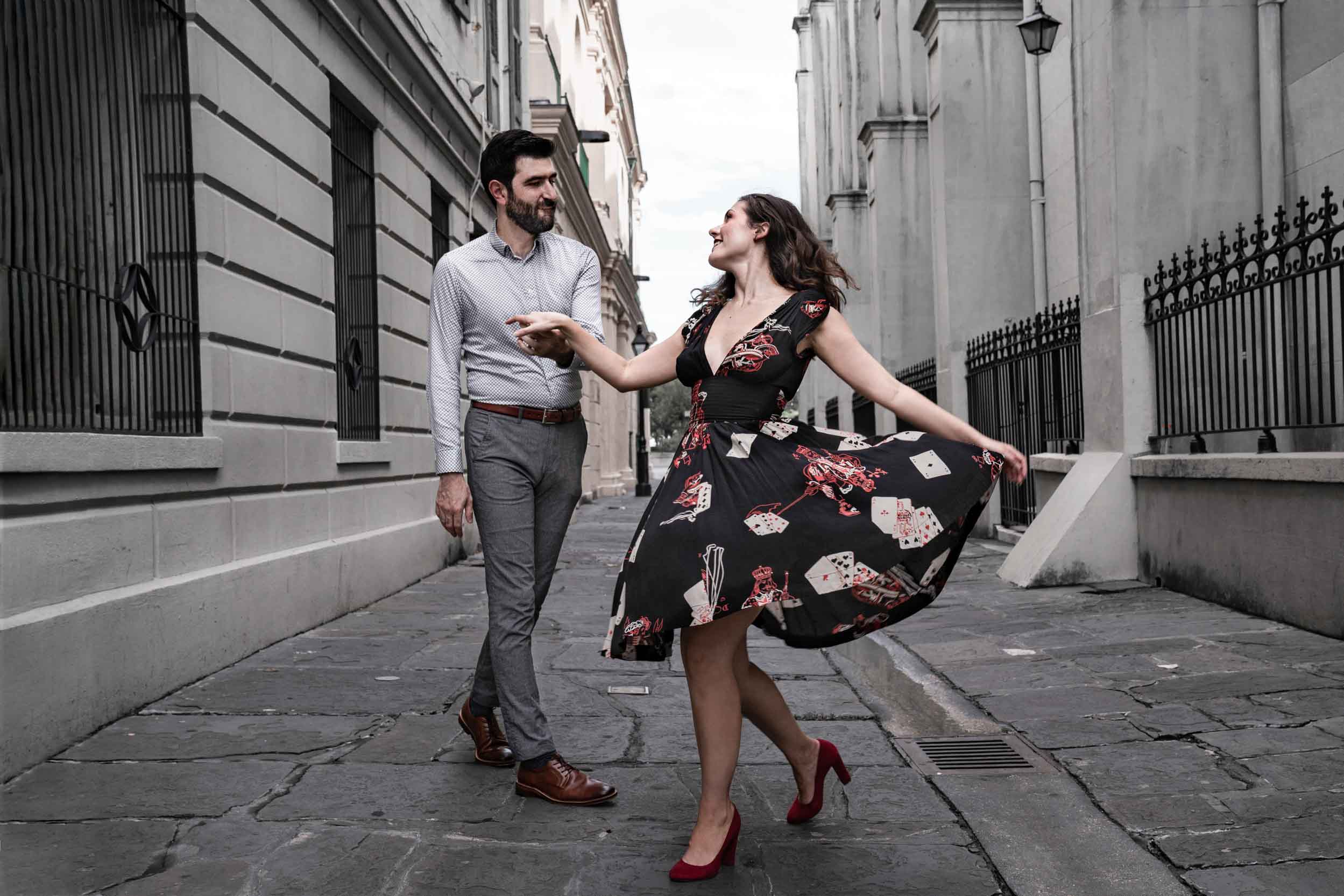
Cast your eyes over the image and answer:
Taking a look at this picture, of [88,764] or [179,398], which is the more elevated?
[179,398]

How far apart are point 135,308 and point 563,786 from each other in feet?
10.7

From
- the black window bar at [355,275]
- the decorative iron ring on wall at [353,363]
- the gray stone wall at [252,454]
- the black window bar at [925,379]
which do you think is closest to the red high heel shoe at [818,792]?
the gray stone wall at [252,454]

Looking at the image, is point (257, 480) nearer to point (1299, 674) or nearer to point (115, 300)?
point (115, 300)

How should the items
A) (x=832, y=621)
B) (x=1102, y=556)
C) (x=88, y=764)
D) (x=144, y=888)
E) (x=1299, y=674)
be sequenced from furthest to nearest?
(x=1102, y=556) → (x=1299, y=674) → (x=88, y=764) → (x=832, y=621) → (x=144, y=888)

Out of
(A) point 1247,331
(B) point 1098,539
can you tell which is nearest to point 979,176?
(A) point 1247,331

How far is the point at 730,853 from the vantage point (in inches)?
124

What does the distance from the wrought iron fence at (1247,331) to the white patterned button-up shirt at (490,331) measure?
4.05 m

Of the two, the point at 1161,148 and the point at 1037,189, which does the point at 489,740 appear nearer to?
the point at 1161,148

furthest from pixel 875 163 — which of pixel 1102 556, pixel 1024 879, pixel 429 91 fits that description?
pixel 1024 879

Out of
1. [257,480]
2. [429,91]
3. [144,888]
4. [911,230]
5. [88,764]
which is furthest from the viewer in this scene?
[911,230]

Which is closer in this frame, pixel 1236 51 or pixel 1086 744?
pixel 1086 744

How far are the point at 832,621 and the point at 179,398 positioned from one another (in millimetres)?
3999

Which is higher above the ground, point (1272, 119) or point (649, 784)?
point (1272, 119)

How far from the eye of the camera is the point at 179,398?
5.98 meters
